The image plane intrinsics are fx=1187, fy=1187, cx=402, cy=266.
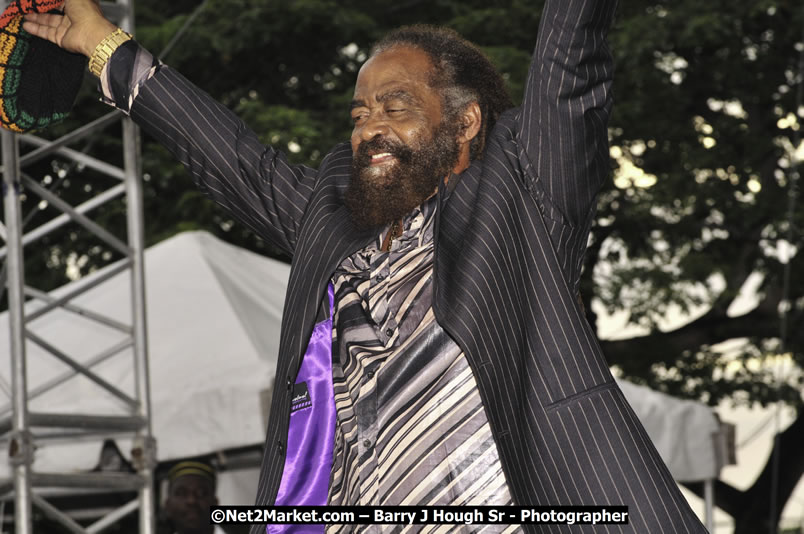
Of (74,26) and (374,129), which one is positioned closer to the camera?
(374,129)

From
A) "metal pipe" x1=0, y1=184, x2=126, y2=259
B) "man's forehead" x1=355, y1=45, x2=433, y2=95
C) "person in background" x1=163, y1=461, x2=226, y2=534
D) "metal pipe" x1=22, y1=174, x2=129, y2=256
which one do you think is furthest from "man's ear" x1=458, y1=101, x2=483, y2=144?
"person in background" x1=163, y1=461, x2=226, y2=534

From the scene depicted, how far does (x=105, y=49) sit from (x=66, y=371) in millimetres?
4075

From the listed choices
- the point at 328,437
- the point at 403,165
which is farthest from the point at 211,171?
the point at 328,437

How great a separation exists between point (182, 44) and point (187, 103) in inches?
328

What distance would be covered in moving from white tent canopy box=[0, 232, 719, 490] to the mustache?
418 cm

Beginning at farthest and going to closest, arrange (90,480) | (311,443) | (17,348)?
1. (90,480)
2. (17,348)
3. (311,443)

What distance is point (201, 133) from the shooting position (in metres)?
2.43

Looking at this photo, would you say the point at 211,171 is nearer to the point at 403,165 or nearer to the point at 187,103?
the point at 187,103

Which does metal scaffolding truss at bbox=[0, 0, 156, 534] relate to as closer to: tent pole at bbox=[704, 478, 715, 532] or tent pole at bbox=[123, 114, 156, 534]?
tent pole at bbox=[123, 114, 156, 534]

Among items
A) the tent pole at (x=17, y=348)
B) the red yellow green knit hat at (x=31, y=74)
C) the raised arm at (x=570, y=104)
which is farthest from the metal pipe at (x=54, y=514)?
the raised arm at (x=570, y=104)

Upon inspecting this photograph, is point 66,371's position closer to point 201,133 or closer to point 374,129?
point 201,133

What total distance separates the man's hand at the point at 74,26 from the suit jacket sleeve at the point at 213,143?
0.22 ft

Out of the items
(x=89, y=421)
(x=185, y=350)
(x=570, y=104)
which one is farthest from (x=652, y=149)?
(x=570, y=104)

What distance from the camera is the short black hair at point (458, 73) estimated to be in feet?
7.83
